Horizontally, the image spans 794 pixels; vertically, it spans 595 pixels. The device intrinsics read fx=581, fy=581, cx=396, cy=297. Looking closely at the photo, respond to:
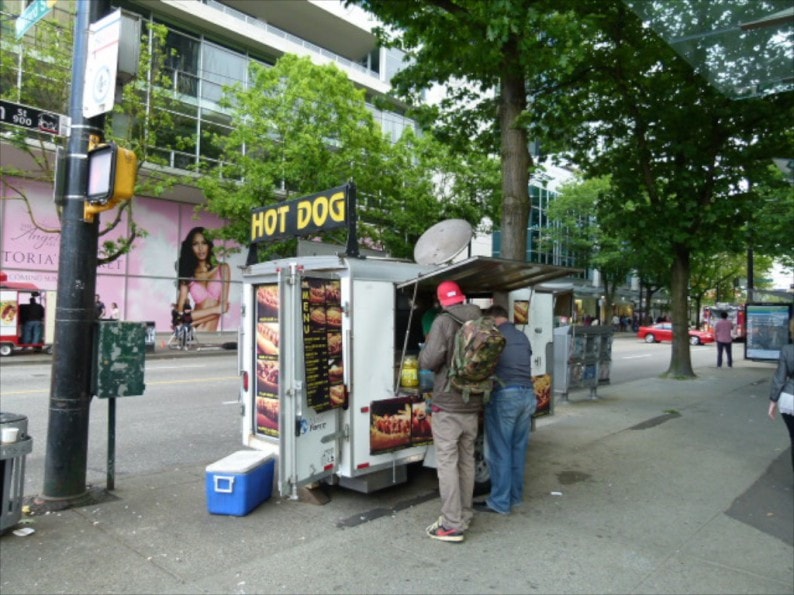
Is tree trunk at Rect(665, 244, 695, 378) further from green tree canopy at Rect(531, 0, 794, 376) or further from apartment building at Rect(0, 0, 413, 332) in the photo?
apartment building at Rect(0, 0, 413, 332)

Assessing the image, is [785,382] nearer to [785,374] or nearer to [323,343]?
[785,374]

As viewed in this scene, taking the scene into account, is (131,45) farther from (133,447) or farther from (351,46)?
(351,46)

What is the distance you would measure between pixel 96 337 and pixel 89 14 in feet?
9.17

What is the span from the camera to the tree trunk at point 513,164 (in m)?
8.86

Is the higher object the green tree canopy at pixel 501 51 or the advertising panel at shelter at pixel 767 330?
the green tree canopy at pixel 501 51

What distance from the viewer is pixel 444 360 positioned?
4.42 metres

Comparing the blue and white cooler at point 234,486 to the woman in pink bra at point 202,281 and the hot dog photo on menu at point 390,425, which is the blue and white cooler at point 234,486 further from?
the woman in pink bra at point 202,281

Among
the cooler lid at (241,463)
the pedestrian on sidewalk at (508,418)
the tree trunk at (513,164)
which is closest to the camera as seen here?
the cooler lid at (241,463)

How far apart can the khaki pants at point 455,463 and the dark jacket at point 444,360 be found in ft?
0.23

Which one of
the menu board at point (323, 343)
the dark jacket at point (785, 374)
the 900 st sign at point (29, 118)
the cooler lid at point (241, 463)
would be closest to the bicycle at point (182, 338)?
the 900 st sign at point (29, 118)

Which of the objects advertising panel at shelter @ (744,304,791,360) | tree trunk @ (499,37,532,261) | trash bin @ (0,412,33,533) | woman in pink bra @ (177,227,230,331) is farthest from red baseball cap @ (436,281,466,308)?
woman in pink bra @ (177,227,230,331)

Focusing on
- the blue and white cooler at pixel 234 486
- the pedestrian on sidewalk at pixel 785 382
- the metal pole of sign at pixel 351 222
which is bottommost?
the blue and white cooler at pixel 234 486

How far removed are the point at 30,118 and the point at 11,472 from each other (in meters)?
3.33

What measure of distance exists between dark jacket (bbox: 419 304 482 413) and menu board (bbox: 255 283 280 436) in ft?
4.72
